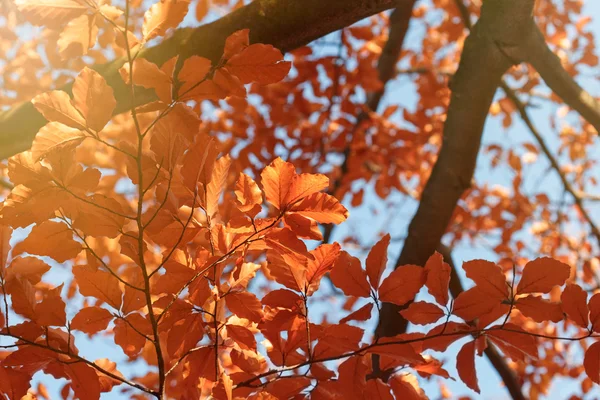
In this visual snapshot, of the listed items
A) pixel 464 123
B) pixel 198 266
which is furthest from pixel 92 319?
pixel 464 123

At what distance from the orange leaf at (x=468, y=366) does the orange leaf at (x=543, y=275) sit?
13 cm

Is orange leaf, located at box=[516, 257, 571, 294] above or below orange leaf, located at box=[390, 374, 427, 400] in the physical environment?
above

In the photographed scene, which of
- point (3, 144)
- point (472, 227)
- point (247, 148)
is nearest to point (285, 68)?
point (3, 144)

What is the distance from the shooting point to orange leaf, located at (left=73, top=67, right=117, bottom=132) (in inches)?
24.0

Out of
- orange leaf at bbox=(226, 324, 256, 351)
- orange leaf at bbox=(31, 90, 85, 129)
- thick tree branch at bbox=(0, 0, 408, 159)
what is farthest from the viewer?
thick tree branch at bbox=(0, 0, 408, 159)

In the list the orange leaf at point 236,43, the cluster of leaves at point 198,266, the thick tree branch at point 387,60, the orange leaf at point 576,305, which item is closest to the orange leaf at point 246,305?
the cluster of leaves at point 198,266

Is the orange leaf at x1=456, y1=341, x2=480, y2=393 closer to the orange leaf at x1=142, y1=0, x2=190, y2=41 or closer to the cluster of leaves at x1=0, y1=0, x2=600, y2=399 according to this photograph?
the cluster of leaves at x1=0, y1=0, x2=600, y2=399

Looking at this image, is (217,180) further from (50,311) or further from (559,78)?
A: (559,78)

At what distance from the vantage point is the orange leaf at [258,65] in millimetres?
696

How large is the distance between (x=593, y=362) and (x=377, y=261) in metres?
0.35

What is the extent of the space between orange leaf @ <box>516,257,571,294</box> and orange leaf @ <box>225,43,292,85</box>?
0.47 meters

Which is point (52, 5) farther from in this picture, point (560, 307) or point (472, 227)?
point (472, 227)

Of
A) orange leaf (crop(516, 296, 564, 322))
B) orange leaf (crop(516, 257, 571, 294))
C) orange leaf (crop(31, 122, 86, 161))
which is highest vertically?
orange leaf (crop(31, 122, 86, 161))

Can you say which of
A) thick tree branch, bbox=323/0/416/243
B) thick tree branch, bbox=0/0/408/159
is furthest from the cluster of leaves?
thick tree branch, bbox=323/0/416/243
